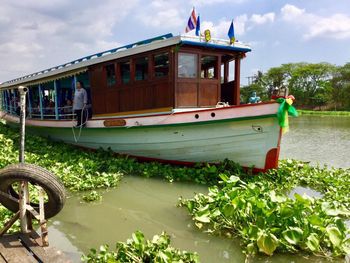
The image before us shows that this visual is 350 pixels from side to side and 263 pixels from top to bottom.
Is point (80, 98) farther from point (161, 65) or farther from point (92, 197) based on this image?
point (92, 197)

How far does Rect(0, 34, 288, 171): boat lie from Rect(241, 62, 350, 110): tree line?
39.8m

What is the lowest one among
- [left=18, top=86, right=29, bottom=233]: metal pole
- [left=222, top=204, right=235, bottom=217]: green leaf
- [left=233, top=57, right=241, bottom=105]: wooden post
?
[left=222, top=204, right=235, bottom=217]: green leaf

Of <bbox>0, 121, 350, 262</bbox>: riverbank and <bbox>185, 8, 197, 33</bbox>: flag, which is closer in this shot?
<bbox>0, 121, 350, 262</bbox>: riverbank

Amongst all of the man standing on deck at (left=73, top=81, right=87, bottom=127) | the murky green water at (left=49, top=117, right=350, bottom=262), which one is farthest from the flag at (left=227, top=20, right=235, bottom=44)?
the man standing on deck at (left=73, top=81, right=87, bottom=127)

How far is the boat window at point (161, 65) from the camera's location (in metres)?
8.29

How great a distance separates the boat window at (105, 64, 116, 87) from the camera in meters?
9.21

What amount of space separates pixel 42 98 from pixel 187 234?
11.0m

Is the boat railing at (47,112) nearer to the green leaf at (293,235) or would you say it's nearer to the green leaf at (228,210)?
the green leaf at (228,210)

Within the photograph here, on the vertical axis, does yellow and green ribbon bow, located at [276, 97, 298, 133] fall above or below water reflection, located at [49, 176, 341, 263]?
above

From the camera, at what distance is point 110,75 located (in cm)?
935

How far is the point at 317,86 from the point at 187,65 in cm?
4880

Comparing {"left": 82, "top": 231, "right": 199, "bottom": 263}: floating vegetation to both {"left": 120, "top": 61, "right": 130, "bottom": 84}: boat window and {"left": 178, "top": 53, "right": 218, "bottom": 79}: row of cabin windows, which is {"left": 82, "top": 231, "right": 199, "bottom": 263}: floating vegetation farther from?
{"left": 120, "top": 61, "right": 130, "bottom": 84}: boat window

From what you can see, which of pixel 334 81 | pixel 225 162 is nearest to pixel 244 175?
pixel 225 162

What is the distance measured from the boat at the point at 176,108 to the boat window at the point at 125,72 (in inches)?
1.1
